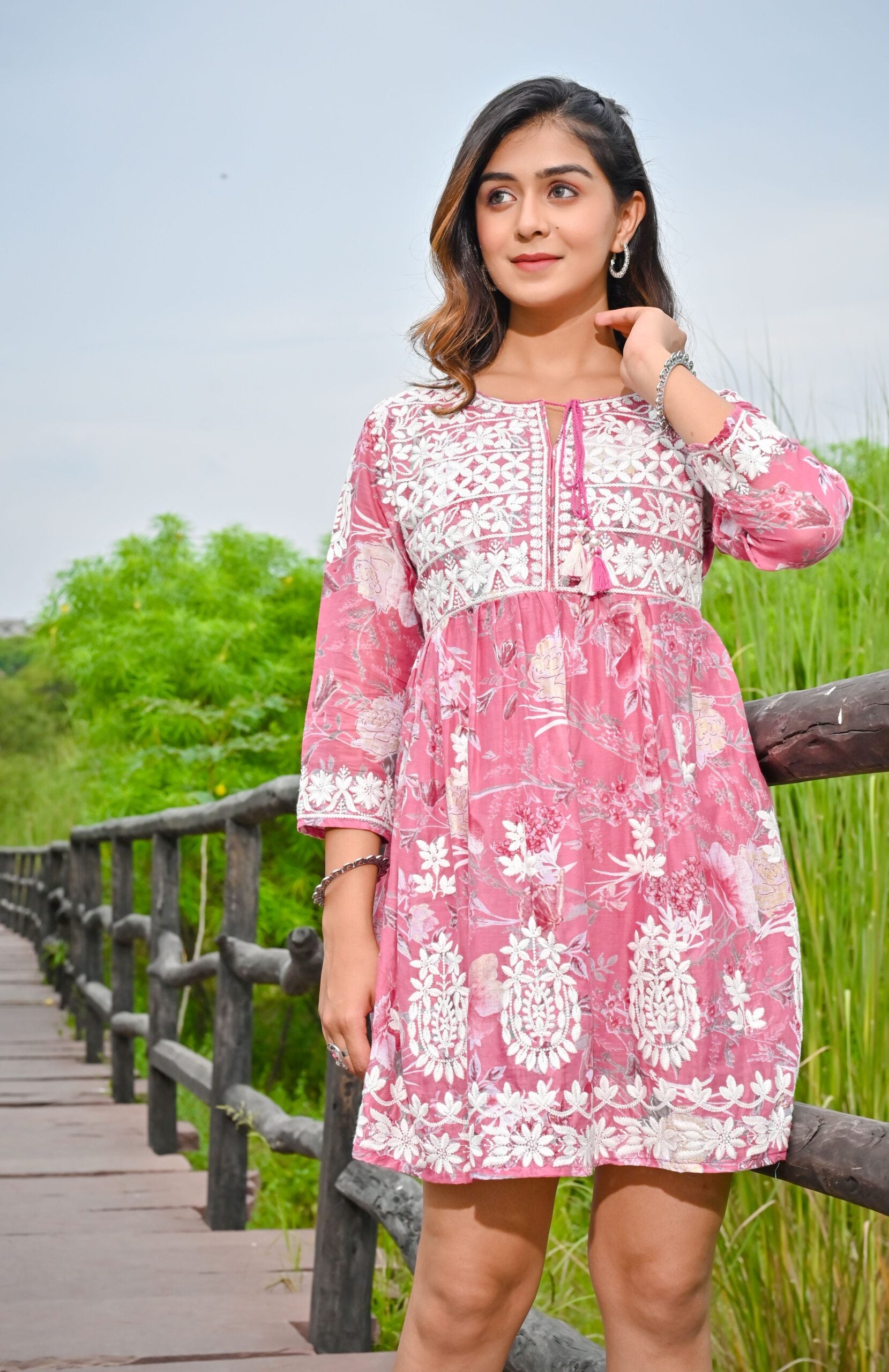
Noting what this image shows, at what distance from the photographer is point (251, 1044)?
3.62 meters

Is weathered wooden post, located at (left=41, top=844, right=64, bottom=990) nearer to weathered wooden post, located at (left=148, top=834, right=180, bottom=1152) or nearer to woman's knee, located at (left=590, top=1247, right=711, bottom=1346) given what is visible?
weathered wooden post, located at (left=148, top=834, right=180, bottom=1152)

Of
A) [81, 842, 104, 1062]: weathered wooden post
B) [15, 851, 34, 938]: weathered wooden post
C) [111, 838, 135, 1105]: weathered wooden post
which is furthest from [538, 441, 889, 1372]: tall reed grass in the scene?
[15, 851, 34, 938]: weathered wooden post

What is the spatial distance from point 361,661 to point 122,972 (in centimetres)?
401

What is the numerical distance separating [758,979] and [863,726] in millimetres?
288

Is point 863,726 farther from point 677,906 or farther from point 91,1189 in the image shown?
point 91,1189

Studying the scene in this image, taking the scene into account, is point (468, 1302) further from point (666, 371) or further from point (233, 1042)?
point (233, 1042)

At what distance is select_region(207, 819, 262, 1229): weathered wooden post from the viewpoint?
3344mm

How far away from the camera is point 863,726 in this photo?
132cm

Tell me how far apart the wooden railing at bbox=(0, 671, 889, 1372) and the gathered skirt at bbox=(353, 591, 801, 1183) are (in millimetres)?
77

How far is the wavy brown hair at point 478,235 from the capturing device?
169 cm

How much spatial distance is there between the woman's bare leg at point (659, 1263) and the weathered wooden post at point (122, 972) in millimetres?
3944

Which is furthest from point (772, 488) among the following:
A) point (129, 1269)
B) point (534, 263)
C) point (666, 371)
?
point (129, 1269)

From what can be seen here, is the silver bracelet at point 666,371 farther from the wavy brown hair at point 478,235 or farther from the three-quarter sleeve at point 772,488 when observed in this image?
the wavy brown hair at point 478,235

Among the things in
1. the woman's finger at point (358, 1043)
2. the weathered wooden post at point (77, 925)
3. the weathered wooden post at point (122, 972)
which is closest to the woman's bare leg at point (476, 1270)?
the woman's finger at point (358, 1043)
